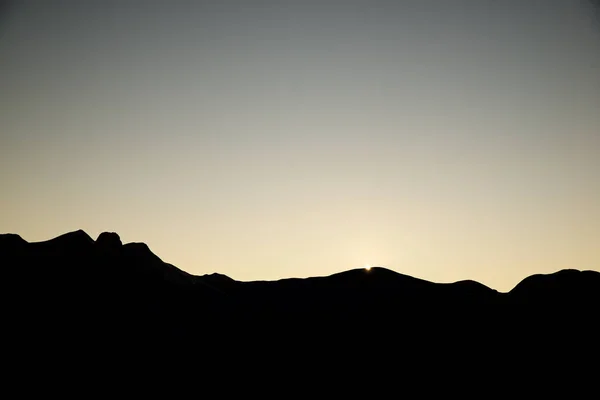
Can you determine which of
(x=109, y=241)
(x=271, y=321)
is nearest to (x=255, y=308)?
(x=271, y=321)

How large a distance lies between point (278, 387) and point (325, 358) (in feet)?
25.0

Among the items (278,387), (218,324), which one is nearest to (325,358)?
(278,387)

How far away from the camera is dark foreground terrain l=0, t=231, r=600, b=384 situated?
61875 mm

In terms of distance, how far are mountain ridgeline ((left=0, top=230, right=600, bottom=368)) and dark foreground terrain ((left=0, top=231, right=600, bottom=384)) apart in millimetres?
152

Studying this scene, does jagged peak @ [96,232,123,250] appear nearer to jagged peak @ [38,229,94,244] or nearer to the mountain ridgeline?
the mountain ridgeline

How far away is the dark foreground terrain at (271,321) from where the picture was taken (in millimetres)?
61875

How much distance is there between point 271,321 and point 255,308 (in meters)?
4.20

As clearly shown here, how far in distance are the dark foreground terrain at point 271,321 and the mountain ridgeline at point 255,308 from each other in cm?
15

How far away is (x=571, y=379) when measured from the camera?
201ft

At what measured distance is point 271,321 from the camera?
76.6 meters

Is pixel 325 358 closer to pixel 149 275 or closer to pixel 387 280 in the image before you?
pixel 387 280

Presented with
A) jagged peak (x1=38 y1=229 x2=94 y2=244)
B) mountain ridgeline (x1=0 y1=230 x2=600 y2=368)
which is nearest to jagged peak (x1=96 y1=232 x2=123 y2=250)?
mountain ridgeline (x1=0 y1=230 x2=600 y2=368)

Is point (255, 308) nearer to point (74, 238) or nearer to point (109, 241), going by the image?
point (109, 241)

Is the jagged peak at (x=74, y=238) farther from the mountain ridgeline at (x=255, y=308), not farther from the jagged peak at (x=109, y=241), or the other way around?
the jagged peak at (x=109, y=241)
